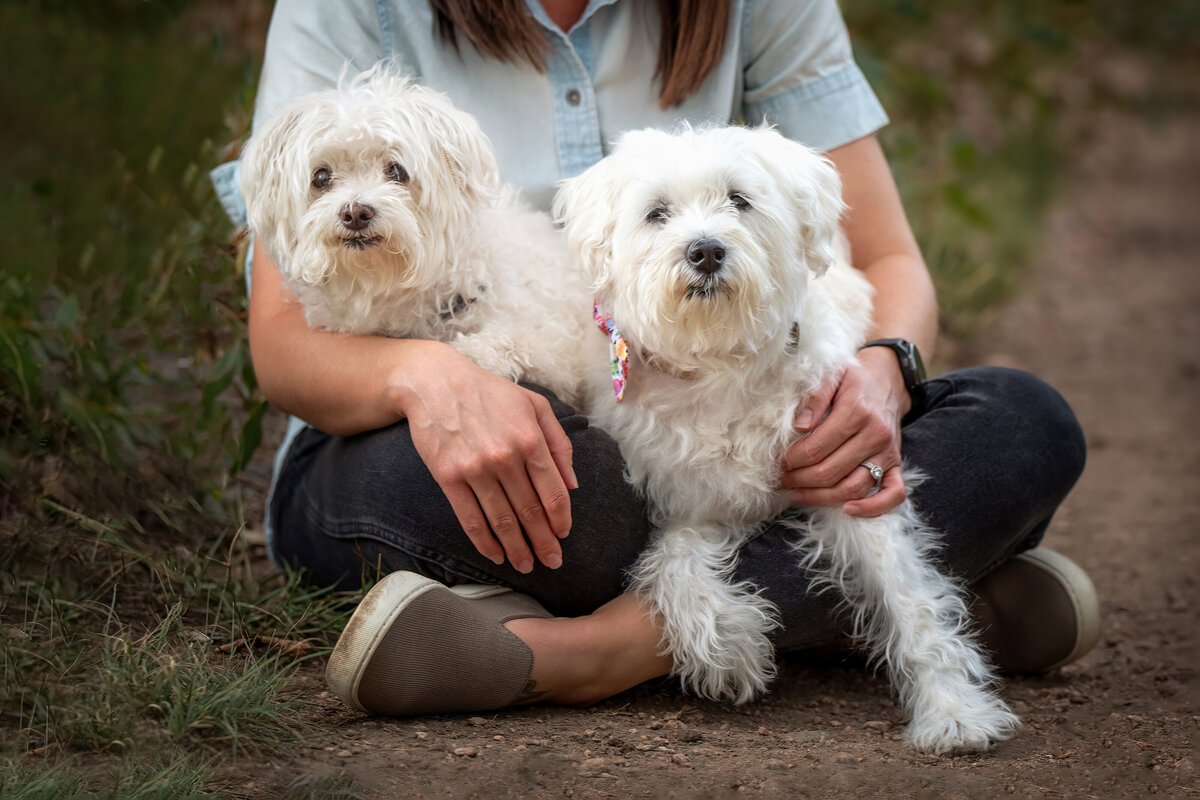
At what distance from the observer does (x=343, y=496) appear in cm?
194

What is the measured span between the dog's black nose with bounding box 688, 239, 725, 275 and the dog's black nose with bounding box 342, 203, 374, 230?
53 centimetres

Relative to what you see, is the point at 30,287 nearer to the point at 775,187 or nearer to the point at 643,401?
the point at 643,401

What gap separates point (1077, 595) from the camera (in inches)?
82.7

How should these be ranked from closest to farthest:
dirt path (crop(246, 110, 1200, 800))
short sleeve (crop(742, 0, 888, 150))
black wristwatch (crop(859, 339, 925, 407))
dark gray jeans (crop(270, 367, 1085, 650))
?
dirt path (crop(246, 110, 1200, 800)), dark gray jeans (crop(270, 367, 1085, 650)), black wristwatch (crop(859, 339, 925, 407)), short sleeve (crop(742, 0, 888, 150))

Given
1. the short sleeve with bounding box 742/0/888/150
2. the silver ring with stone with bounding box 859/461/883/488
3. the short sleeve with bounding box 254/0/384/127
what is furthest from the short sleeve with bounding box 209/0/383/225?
the silver ring with stone with bounding box 859/461/883/488

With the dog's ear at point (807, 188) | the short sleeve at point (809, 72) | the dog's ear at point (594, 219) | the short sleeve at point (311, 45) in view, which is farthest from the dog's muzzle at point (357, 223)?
the short sleeve at point (809, 72)

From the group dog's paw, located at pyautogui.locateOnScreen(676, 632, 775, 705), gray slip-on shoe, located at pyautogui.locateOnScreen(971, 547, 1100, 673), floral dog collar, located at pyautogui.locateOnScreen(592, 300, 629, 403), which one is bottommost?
gray slip-on shoe, located at pyautogui.locateOnScreen(971, 547, 1100, 673)

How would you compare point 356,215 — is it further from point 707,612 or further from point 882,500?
point 882,500

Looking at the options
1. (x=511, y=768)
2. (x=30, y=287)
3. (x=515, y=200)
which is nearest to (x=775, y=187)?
(x=515, y=200)

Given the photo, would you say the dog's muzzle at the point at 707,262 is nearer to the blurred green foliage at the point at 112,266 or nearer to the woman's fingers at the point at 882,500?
the woman's fingers at the point at 882,500

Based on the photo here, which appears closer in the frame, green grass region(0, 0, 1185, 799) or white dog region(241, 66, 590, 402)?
green grass region(0, 0, 1185, 799)

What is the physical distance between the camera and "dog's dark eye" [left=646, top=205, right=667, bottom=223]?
1.70 m

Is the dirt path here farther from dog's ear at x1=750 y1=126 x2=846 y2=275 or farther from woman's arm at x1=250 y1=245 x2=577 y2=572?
dog's ear at x1=750 y1=126 x2=846 y2=275

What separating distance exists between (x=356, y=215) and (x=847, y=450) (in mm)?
900
